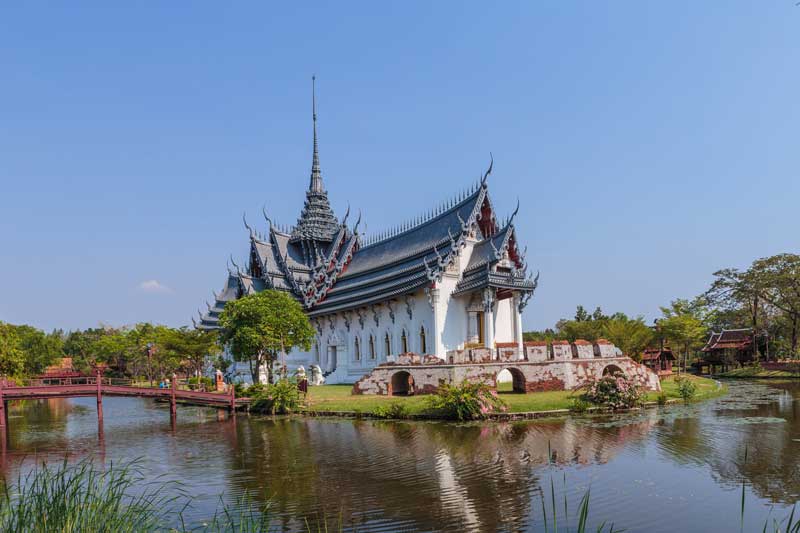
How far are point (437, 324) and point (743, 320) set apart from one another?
115 feet

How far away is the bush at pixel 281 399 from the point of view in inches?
961

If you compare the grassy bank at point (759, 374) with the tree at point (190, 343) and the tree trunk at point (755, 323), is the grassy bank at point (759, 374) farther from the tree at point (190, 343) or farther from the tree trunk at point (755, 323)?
the tree at point (190, 343)

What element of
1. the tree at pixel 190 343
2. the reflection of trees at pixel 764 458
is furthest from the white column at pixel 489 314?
the tree at pixel 190 343

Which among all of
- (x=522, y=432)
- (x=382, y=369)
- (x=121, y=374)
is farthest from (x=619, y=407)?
Result: (x=121, y=374)

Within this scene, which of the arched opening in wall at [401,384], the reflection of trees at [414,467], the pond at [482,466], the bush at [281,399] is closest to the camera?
the pond at [482,466]

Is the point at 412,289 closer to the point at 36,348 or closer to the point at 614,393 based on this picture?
the point at 614,393

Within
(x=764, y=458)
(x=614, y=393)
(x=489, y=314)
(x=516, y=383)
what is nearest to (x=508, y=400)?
(x=614, y=393)

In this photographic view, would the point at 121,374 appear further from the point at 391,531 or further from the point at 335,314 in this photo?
the point at 391,531

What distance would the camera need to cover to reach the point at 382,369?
1055 inches

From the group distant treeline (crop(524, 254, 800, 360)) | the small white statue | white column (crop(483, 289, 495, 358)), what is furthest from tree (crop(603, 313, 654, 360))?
the small white statue

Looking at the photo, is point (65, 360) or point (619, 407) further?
point (65, 360)

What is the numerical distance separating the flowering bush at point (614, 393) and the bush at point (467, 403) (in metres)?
3.29

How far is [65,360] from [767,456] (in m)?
74.9

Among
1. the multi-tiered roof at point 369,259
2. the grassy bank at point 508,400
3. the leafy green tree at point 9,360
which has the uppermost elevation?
the multi-tiered roof at point 369,259
